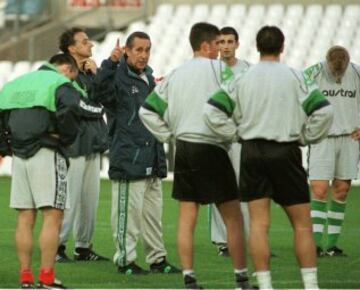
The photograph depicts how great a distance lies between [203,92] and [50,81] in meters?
1.24

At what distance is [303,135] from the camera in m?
12.0

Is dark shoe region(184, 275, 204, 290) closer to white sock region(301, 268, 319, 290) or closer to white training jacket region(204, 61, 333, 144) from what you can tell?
white sock region(301, 268, 319, 290)

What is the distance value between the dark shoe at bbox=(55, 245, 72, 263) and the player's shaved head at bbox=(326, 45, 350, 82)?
3.26m

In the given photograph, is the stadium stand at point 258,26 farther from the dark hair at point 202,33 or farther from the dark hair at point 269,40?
the dark hair at point 269,40

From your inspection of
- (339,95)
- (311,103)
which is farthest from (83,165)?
(311,103)

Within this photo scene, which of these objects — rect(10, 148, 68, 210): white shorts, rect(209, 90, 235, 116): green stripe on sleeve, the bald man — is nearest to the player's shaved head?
the bald man

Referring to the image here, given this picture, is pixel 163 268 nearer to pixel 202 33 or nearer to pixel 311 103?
pixel 202 33

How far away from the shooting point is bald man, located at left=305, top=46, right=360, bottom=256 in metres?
15.7

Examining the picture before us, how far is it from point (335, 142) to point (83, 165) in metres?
2.66

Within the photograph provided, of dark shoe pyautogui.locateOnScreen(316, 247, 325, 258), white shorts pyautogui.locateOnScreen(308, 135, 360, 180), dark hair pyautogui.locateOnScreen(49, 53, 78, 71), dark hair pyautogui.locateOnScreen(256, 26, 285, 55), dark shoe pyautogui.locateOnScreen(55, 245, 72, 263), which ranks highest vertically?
dark hair pyautogui.locateOnScreen(256, 26, 285, 55)

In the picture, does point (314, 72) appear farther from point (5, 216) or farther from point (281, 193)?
point (5, 216)

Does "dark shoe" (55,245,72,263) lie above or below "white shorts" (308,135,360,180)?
below

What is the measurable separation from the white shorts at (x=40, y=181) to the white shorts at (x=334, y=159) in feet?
12.6

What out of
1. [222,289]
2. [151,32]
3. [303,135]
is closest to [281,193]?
[303,135]
